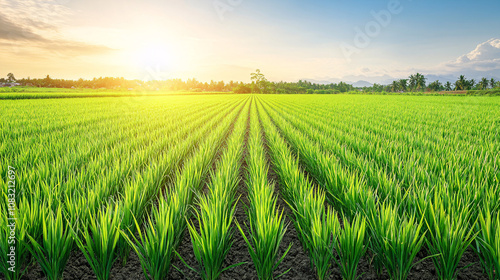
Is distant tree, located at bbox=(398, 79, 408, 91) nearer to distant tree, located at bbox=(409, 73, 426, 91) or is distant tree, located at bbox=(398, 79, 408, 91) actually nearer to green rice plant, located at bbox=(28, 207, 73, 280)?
distant tree, located at bbox=(409, 73, 426, 91)

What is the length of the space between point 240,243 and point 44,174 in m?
2.63

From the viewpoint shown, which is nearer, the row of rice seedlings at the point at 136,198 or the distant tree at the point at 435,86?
the row of rice seedlings at the point at 136,198

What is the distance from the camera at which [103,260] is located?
5.50 ft

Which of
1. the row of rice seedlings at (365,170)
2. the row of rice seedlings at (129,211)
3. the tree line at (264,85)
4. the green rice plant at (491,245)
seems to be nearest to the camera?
the green rice plant at (491,245)

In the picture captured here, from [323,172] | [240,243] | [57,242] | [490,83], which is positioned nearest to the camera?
[57,242]

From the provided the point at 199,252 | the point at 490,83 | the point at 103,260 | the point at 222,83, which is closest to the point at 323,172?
the point at 199,252

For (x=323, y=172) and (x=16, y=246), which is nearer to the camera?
(x=16, y=246)

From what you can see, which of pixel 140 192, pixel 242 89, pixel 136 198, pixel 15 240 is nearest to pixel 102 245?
pixel 15 240

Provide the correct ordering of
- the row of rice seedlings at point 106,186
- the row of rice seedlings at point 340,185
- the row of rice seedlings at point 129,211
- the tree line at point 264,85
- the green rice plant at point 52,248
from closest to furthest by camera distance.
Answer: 1. the green rice plant at point 52,248
2. the row of rice seedlings at point 129,211
3. the row of rice seedlings at point 106,186
4. the row of rice seedlings at point 340,185
5. the tree line at point 264,85

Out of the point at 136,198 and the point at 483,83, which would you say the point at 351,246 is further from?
the point at 483,83

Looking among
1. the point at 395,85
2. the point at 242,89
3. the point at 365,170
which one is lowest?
the point at 365,170

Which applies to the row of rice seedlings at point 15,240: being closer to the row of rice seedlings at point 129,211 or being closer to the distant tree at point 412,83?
the row of rice seedlings at point 129,211

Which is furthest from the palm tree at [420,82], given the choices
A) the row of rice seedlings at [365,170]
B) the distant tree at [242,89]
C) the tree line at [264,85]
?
the row of rice seedlings at [365,170]

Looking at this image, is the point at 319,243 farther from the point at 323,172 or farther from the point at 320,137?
the point at 320,137
